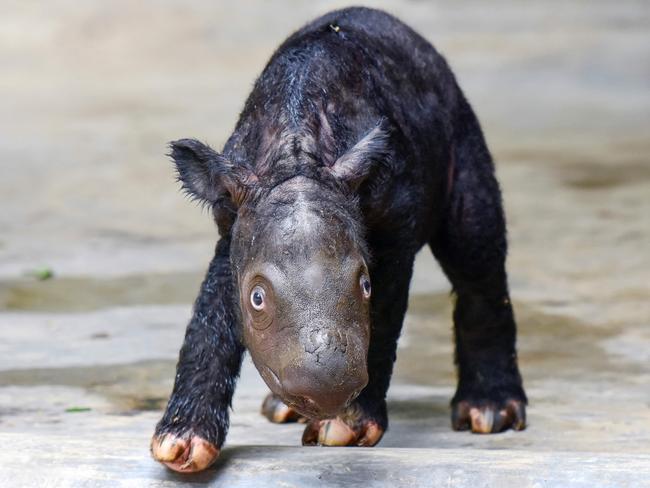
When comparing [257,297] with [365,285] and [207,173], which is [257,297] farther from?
[207,173]

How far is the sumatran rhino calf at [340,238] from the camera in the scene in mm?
4895

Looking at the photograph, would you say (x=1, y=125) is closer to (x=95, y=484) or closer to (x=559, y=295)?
(x=559, y=295)

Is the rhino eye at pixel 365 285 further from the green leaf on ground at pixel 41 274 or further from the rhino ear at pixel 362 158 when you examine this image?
the green leaf on ground at pixel 41 274

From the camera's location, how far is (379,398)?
6.31m

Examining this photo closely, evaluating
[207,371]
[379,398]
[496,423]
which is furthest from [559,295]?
[207,371]

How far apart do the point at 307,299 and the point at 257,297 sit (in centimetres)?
26

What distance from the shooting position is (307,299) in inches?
190

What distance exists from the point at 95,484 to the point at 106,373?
289 cm

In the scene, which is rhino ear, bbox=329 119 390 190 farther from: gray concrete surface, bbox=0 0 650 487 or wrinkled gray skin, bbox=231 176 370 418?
gray concrete surface, bbox=0 0 650 487

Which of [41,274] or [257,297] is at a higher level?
[257,297]

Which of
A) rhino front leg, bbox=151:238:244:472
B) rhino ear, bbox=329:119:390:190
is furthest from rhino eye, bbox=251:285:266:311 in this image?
rhino ear, bbox=329:119:390:190

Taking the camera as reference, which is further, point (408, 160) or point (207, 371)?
point (408, 160)

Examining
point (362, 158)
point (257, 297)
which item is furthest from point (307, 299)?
point (362, 158)

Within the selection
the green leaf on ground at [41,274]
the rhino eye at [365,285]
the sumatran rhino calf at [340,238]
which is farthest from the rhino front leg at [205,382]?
the green leaf on ground at [41,274]
